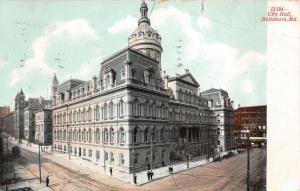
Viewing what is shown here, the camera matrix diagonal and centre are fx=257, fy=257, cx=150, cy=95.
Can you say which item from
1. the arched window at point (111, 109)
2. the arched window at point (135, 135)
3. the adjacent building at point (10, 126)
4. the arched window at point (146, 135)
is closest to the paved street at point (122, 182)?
the adjacent building at point (10, 126)

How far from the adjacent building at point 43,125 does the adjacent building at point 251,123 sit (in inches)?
425

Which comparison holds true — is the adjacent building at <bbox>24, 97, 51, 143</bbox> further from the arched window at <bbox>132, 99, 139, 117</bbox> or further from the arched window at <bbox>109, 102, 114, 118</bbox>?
the arched window at <bbox>132, 99, 139, 117</bbox>

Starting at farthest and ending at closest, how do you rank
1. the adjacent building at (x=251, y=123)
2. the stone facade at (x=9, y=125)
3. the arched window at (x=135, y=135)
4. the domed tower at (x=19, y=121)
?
the arched window at (x=135, y=135)
the stone facade at (x=9, y=125)
the domed tower at (x=19, y=121)
the adjacent building at (x=251, y=123)

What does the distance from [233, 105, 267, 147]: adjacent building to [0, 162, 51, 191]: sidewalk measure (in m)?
9.35

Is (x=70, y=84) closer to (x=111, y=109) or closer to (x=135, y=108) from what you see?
(x=111, y=109)

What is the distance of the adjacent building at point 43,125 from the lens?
15879 millimetres

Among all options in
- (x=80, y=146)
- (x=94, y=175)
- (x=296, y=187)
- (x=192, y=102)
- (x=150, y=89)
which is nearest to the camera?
(x=296, y=187)

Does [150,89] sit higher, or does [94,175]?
[150,89]

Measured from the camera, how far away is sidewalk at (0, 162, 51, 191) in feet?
37.3

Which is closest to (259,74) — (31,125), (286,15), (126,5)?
(286,15)

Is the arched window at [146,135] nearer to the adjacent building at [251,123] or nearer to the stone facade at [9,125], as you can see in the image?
the adjacent building at [251,123]

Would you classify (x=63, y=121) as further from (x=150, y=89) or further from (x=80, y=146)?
(x=150, y=89)

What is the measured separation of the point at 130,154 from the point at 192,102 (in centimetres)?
788

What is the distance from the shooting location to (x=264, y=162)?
9930mm
